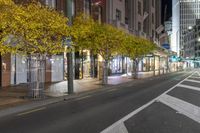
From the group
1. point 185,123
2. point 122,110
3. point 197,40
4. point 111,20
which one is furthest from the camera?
point 197,40

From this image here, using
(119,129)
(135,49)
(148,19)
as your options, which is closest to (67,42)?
(119,129)

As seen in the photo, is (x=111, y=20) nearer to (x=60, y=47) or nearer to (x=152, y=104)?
(x=60, y=47)

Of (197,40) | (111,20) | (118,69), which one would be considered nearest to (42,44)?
(111,20)

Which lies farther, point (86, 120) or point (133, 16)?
point (133, 16)

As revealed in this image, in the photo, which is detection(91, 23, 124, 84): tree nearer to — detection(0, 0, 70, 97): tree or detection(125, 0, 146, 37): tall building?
detection(0, 0, 70, 97): tree

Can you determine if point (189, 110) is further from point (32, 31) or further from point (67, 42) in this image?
point (67, 42)

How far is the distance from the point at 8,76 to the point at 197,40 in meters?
166

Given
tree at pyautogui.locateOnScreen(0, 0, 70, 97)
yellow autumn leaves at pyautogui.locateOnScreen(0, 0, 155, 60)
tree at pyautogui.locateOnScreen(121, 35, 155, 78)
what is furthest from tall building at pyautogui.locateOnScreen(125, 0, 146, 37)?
tree at pyautogui.locateOnScreen(0, 0, 70, 97)

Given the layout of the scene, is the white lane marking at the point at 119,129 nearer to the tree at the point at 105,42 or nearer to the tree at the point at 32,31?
the tree at the point at 32,31

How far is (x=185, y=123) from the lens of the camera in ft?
43.1

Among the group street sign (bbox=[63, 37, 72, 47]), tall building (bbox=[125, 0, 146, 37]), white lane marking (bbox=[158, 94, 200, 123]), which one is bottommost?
white lane marking (bbox=[158, 94, 200, 123])

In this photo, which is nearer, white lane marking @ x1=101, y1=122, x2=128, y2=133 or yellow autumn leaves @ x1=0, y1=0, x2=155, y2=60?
white lane marking @ x1=101, y1=122, x2=128, y2=133

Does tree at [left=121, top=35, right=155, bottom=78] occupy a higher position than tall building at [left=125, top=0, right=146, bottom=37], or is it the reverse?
tall building at [left=125, top=0, right=146, bottom=37]

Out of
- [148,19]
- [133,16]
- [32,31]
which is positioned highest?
[148,19]
